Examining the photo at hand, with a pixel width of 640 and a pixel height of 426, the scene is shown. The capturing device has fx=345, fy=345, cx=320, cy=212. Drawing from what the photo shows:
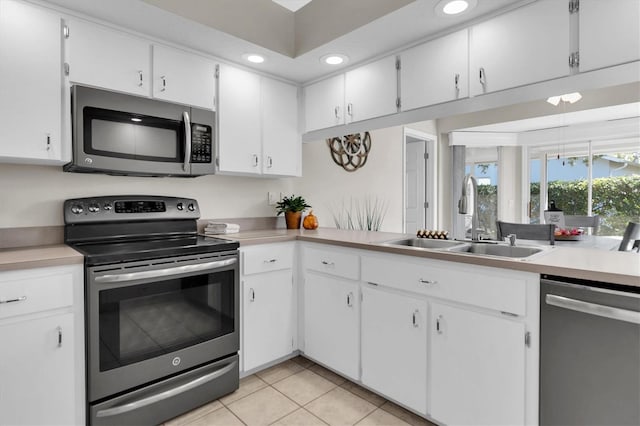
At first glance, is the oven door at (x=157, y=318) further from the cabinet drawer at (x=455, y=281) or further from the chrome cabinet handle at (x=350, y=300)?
the cabinet drawer at (x=455, y=281)

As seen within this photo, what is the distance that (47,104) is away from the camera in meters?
1.77

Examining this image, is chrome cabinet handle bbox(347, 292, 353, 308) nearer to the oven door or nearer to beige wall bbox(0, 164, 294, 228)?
the oven door

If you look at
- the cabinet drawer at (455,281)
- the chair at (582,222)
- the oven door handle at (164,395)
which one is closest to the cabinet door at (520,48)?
the cabinet drawer at (455,281)

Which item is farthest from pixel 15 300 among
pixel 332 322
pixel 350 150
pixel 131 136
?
pixel 350 150

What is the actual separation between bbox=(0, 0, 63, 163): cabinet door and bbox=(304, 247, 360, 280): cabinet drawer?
5.13 feet

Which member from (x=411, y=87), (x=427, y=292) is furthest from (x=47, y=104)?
(x=427, y=292)

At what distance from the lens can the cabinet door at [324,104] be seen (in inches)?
104

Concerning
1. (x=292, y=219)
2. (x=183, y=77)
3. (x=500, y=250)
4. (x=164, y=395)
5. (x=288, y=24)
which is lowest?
(x=164, y=395)

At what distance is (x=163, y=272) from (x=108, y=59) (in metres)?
1.25

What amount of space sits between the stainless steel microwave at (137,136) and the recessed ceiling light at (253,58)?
465 millimetres

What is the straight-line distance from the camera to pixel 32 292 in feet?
4.90

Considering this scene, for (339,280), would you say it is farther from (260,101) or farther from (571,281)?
(260,101)

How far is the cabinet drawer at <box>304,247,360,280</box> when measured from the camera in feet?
6.99

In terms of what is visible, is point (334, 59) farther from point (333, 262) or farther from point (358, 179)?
point (358, 179)
